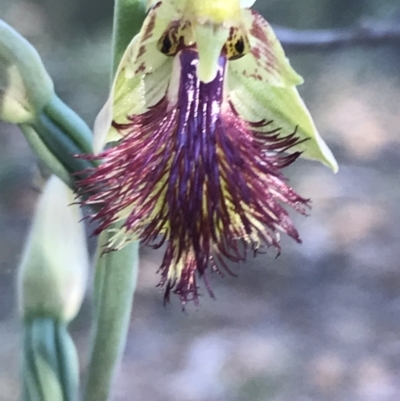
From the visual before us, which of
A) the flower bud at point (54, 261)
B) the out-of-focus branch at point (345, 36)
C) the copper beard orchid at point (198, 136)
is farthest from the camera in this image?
the out-of-focus branch at point (345, 36)

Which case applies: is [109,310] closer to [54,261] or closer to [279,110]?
[54,261]

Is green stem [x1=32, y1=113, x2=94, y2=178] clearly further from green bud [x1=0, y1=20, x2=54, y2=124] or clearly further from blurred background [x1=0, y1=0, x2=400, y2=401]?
blurred background [x1=0, y1=0, x2=400, y2=401]

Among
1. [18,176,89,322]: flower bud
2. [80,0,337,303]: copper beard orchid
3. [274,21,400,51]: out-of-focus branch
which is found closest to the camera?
[80,0,337,303]: copper beard orchid

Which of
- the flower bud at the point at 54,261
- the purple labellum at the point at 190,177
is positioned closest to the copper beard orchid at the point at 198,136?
the purple labellum at the point at 190,177

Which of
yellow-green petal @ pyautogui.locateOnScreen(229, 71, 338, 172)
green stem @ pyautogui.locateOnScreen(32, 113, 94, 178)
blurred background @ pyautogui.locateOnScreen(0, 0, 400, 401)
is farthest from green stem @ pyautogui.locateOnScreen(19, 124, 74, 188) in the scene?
blurred background @ pyautogui.locateOnScreen(0, 0, 400, 401)

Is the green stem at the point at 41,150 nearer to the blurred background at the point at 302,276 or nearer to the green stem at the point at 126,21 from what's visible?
the green stem at the point at 126,21

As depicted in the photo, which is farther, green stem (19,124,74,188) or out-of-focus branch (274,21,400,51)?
out-of-focus branch (274,21,400,51)

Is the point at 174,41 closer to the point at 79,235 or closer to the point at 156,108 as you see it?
the point at 156,108

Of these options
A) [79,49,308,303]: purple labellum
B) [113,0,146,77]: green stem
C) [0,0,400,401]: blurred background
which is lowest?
[0,0,400,401]: blurred background

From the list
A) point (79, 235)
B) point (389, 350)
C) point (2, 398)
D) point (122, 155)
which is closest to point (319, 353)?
point (389, 350)
